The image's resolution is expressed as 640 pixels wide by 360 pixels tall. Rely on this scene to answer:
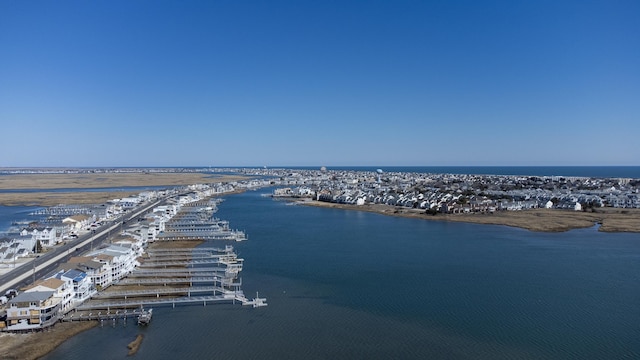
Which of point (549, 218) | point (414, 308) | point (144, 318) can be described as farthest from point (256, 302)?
point (549, 218)

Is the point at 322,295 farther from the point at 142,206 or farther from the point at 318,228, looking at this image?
the point at 142,206

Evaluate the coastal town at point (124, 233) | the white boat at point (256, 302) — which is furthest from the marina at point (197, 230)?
the white boat at point (256, 302)

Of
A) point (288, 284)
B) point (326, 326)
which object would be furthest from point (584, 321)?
point (288, 284)

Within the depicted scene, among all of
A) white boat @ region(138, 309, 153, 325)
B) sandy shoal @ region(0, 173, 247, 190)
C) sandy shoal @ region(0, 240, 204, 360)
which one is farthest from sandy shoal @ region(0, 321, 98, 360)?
sandy shoal @ region(0, 173, 247, 190)

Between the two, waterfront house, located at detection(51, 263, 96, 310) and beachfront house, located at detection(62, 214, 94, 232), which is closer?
waterfront house, located at detection(51, 263, 96, 310)

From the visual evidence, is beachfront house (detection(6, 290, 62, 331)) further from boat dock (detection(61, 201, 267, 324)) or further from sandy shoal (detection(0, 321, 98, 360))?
boat dock (detection(61, 201, 267, 324))

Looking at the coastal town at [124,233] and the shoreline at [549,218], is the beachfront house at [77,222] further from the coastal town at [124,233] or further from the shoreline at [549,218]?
the shoreline at [549,218]
